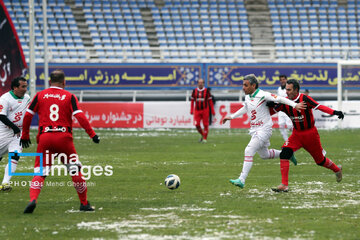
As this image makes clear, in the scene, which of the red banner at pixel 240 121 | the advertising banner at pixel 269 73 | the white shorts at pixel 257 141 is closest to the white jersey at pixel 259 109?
the white shorts at pixel 257 141

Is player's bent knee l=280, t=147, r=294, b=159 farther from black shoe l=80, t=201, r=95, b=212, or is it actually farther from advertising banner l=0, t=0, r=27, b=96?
advertising banner l=0, t=0, r=27, b=96

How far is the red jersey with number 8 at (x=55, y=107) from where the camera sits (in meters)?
8.02

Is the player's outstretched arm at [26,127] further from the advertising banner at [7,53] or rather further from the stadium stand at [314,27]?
the stadium stand at [314,27]

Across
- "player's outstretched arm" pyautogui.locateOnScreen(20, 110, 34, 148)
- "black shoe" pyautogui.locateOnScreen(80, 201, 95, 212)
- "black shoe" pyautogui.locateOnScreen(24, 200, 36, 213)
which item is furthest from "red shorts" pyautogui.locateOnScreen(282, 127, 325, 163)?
"black shoe" pyautogui.locateOnScreen(24, 200, 36, 213)

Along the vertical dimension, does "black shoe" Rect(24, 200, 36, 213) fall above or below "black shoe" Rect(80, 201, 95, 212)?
above

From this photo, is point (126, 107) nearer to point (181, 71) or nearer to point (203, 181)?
point (181, 71)

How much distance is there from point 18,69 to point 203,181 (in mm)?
8923

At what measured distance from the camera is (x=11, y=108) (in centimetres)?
1043

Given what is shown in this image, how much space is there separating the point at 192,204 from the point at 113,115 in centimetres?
2153

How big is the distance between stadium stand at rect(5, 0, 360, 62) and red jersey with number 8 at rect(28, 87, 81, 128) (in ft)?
92.4

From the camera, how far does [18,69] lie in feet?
60.7

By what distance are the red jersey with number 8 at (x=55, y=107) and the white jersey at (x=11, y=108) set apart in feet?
7.94

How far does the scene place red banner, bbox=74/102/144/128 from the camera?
97.9 ft

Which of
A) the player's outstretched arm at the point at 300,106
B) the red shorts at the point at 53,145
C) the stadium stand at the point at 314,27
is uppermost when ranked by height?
the stadium stand at the point at 314,27
